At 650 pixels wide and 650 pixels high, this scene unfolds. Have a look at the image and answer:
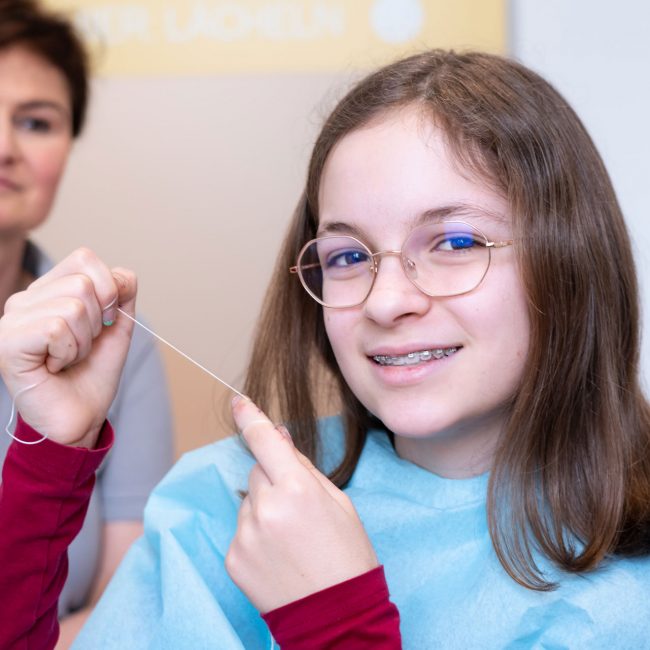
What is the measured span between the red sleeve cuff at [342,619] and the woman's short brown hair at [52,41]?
132cm

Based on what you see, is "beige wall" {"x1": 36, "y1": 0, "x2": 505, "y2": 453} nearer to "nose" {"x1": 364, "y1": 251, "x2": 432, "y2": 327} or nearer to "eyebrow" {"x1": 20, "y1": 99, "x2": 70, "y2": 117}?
"eyebrow" {"x1": 20, "y1": 99, "x2": 70, "y2": 117}

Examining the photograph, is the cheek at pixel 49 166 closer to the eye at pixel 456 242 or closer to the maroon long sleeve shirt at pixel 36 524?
the maroon long sleeve shirt at pixel 36 524

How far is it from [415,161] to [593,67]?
1.20 m

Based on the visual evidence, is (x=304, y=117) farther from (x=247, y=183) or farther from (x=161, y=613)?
(x=161, y=613)

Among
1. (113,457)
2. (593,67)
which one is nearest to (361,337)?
(113,457)

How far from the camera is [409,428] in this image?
114 cm

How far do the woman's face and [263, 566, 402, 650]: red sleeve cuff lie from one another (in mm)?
1128

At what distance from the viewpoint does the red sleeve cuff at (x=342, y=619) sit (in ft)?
3.14

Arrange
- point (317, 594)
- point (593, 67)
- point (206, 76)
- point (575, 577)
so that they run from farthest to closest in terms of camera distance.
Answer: point (206, 76), point (593, 67), point (575, 577), point (317, 594)

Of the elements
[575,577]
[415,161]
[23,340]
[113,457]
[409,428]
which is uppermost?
[415,161]

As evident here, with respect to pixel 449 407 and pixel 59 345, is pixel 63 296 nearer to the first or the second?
pixel 59 345

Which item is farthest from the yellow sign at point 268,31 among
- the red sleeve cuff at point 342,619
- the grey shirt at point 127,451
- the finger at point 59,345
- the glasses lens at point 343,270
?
the red sleeve cuff at point 342,619

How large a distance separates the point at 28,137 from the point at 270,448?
110 cm

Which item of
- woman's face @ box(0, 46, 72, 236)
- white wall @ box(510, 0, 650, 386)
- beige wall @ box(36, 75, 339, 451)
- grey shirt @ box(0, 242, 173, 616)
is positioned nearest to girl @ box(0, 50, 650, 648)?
grey shirt @ box(0, 242, 173, 616)
